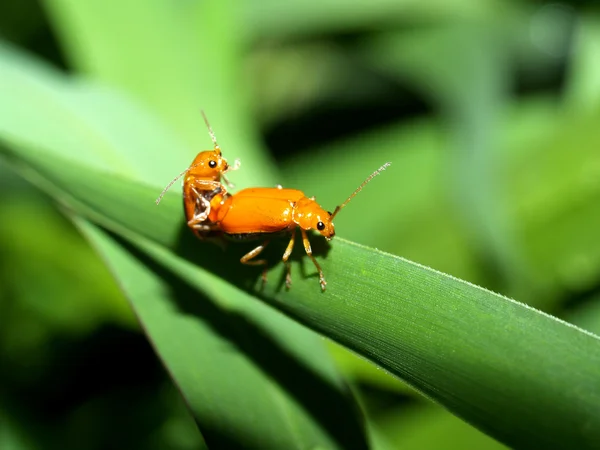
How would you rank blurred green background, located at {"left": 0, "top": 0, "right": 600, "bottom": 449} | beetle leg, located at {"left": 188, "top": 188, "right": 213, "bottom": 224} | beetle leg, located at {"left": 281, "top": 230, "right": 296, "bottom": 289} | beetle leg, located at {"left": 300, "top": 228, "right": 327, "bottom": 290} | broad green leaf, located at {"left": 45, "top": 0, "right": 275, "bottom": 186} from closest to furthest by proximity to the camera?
beetle leg, located at {"left": 300, "top": 228, "right": 327, "bottom": 290} < beetle leg, located at {"left": 281, "top": 230, "right": 296, "bottom": 289} < beetle leg, located at {"left": 188, "top": 188, "right": 213, "bottom": 224} < blurred green background, located at {"left": 0, "top": 0, "right": 600, "bottom": 449} < broad green leaf, located at {"left": 45, "top": 0, "right": 275, "bottom": 186}

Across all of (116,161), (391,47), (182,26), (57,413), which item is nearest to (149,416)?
(57,413)

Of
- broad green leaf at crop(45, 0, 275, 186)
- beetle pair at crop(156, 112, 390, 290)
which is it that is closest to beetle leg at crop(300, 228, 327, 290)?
beetle pair at crop(156, 112, 390, 290)

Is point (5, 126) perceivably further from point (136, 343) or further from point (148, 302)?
point (136, 343)

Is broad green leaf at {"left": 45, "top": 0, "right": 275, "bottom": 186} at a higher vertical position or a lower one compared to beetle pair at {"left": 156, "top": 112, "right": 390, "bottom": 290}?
higher

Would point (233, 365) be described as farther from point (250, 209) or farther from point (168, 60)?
point (168, 60)

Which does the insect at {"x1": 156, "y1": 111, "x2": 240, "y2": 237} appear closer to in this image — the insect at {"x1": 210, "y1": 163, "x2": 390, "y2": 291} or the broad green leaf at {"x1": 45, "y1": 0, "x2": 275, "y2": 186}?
the insect at {"x1": 210, "y1": 163, "x2": 390, "y2": 291}

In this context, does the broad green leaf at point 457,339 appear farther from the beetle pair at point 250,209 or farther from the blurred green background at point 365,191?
the blurred green background at point 365,191
